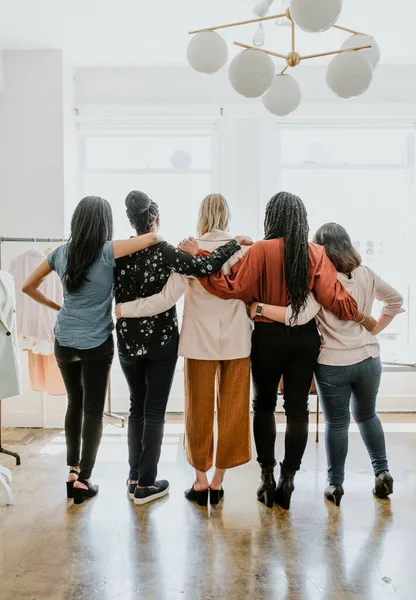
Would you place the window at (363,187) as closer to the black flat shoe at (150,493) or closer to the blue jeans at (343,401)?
the blue jeans at (343,401)

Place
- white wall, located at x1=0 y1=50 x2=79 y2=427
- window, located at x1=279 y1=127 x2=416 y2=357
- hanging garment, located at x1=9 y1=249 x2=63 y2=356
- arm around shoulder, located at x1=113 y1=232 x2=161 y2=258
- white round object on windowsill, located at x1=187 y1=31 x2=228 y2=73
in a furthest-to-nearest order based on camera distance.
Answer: window, located at x1=279 y1=127 x2=416 y2=357 → white wall, located at x1=0 y1=50 x2=79 y2=427 → hanging garment, located at x1=9 y1=249 x2=63 y2=356 → arm around shoulder, located at x1=113 y1=232 x2=161 y2=258 → white round object on windowsill, located at x1=187 y1=31 x2=228 y2=73

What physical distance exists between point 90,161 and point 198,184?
985 millimetres

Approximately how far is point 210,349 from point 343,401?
2.33 feet

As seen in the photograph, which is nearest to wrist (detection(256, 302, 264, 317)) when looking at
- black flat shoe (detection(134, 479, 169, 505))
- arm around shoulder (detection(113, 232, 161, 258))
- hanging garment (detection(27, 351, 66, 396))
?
arm around shoulder (detection(113, 232, 161, 258))

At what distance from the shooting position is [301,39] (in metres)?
3.83

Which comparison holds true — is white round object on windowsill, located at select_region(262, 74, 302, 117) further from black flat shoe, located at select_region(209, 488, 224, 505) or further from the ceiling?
black flat shoe, located at select_region(209, 488, 224, 505)

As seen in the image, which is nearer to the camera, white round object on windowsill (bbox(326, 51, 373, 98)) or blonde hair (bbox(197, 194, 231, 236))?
white round object on windowsill (bbox(326, 51, 373, 98))

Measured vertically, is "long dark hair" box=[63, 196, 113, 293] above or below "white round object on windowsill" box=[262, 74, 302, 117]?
below

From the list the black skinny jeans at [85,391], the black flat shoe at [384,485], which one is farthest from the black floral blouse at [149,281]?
the black flat shoe at [384,485]

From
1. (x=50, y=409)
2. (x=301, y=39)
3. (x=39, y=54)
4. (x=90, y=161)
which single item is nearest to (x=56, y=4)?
(x=39, y=54)

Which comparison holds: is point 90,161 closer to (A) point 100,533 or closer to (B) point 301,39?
(B) point 301,39

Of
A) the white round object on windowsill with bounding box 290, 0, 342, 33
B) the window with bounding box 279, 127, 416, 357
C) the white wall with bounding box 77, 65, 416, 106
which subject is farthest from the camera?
the window with bounding box 279, 127, 416, 357

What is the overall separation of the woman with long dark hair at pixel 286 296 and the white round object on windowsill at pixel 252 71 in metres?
0.48

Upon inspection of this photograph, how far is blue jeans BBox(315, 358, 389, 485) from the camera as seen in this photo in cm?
248
